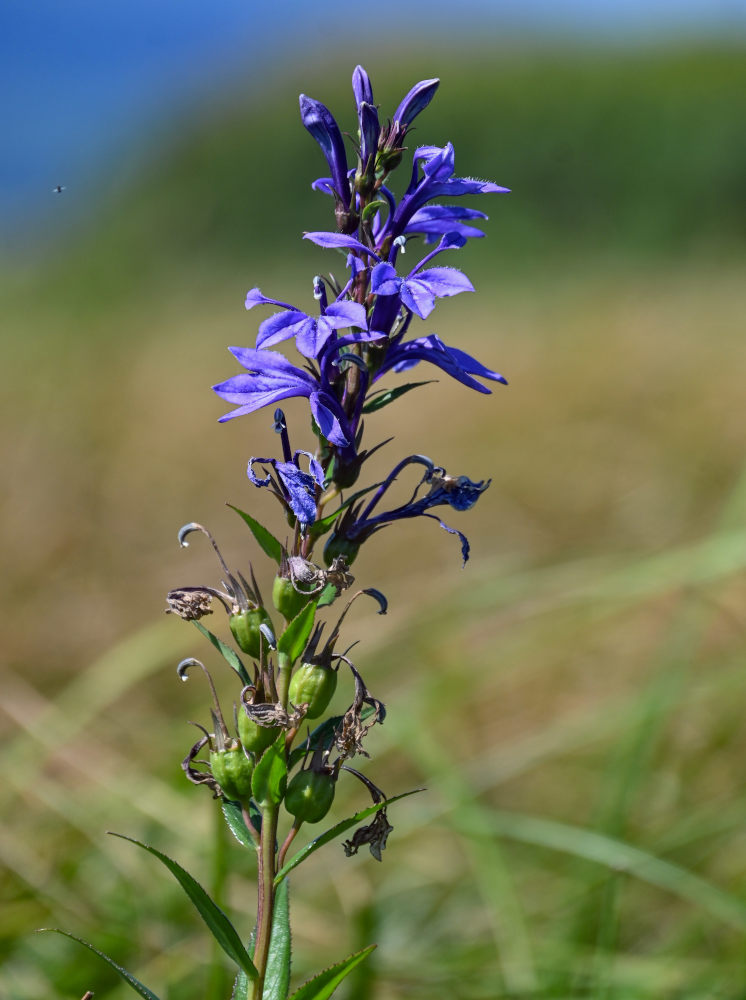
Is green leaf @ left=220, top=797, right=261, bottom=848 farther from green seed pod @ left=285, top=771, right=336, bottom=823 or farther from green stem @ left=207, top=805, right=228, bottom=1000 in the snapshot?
green stem @ left=207, top=805, right=228, bottom=1000

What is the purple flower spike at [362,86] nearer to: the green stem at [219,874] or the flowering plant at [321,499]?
the flowering plant at [321,499]

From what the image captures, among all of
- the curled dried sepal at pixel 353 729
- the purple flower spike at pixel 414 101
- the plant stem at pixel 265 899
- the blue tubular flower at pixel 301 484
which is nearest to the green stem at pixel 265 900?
the plant stem at pixel 265 899

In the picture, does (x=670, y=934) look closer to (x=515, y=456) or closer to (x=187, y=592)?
(x=187, y=592)

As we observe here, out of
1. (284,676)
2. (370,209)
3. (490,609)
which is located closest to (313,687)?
(284,676)

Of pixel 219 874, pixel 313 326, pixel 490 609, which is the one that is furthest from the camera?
pixel 490 609

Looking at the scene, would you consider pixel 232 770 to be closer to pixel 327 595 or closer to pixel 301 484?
pixel 327 595
